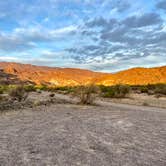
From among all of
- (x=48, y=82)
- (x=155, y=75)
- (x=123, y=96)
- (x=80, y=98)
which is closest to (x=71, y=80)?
(x=48, y=82)

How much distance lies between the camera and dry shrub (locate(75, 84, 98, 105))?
26.8 metres

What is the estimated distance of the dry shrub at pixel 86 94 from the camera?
26755 mm

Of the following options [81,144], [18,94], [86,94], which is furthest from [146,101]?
[81,144]

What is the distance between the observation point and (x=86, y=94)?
26.8 metres

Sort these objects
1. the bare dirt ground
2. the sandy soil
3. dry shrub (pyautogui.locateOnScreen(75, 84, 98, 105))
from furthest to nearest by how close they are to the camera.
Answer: the sandy soil → dry shrub (pyautogui.locateOnScreen(75, 84, 98, 105)) → the bare dirt ground

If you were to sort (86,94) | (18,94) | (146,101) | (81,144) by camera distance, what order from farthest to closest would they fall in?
(146,101) → (18,94) → (86,94) → (81,144)

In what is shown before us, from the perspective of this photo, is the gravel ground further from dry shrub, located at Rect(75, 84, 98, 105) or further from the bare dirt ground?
dry shrub, located at Rect(75, 84, 98, 105)

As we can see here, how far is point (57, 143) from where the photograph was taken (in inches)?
368

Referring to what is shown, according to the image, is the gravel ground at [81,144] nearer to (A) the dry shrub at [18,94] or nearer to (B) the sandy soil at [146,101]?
(A) the dry shrub at [18,94]

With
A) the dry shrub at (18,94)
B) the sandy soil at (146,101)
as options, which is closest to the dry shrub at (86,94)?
the dry shrub at (18,94)

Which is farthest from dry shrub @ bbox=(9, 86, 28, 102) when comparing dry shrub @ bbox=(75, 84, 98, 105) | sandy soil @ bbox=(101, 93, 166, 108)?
sandy soil @ bbox=(101, 93, 166, 108)

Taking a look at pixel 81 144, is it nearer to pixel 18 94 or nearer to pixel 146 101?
pixel 18 94

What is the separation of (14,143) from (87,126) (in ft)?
14.2

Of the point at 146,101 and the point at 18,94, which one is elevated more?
the point at 18,94
